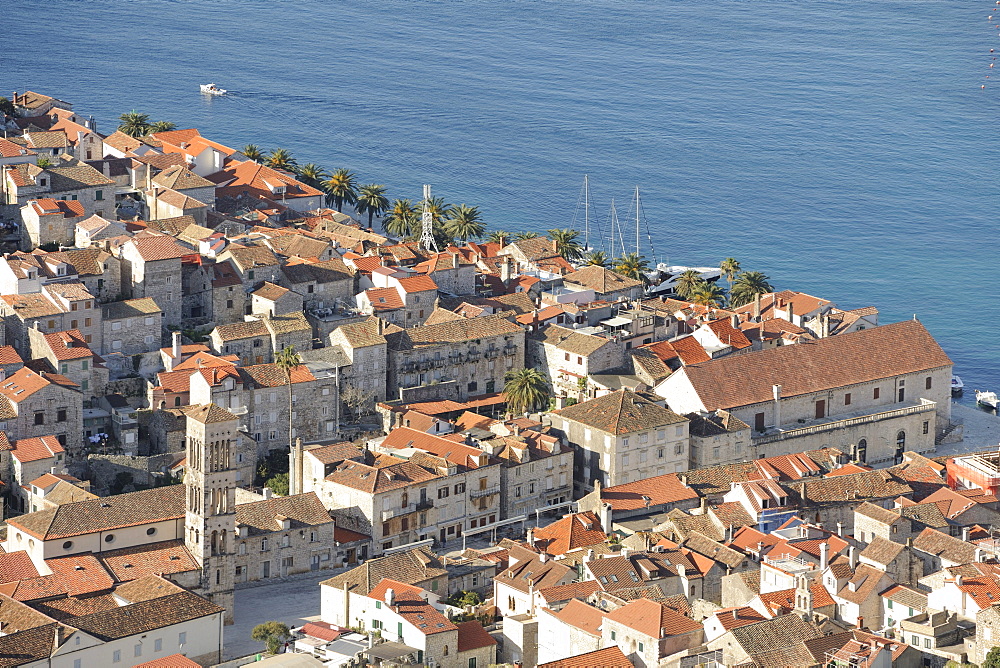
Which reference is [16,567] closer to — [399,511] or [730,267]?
[399,511]

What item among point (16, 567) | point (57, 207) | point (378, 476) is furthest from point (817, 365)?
point (16, 567)

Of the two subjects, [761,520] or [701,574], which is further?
[761,520]

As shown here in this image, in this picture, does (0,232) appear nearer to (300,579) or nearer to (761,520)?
(300,579)

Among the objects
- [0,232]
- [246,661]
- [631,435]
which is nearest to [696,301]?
[631,435]

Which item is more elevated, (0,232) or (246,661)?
(0,232)

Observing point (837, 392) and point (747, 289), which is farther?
point (747, 289)

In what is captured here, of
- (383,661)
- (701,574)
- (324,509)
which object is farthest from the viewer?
(324,509)

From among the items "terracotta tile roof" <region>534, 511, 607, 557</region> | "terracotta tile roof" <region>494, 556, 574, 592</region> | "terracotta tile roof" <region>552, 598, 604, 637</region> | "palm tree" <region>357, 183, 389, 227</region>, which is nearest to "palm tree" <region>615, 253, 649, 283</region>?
"palm tree" <region>357, 183, 389, 227</region>

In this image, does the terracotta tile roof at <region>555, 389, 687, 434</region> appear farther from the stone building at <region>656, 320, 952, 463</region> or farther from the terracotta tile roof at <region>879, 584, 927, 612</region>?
the terracotta tile roof at <region>879, 584, 927, 612</region>
